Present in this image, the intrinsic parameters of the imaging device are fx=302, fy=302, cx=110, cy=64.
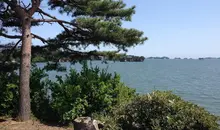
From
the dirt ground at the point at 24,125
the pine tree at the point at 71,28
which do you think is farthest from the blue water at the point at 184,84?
the dirt ground at the point at 24,125

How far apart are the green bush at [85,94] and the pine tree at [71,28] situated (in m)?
0.99

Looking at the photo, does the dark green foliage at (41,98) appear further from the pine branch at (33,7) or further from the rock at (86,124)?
the rock at (86,124)

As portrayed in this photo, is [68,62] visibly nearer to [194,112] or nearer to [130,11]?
[130,11]

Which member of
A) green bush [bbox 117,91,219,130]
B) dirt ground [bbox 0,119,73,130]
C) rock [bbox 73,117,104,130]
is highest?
green bush [bbox 117,91,219,130]

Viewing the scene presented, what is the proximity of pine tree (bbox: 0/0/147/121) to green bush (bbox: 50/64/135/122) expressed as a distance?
0.99 metres

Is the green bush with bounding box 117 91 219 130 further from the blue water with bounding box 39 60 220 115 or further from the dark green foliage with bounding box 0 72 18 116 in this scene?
the dark green foliage with bounding box 0 72 18 116

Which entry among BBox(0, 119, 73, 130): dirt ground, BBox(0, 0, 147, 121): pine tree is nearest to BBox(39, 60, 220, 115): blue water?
BBox(0, 0, 147, 121): pine tree

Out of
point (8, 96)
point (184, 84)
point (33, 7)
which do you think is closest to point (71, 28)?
point (33, 7)

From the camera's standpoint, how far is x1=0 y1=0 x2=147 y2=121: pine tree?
343 inches

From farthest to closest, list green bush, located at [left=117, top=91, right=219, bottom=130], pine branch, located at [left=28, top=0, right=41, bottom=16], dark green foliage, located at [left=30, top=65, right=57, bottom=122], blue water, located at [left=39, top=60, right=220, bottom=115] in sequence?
blue water, located at [left=39, top=60, right=220, bottom=115] < pine branch, located at [left=28, top=0, right=41, bottom=16] < dark green foliage, located at [left=30, top=65, right=57, bottom=122] < green bush, located at [left=117, top=91, right=219, bottom=130]

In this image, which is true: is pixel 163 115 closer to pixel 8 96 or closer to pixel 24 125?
pixel 24 125

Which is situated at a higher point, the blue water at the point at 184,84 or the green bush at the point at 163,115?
the green bush at the point at 163,115

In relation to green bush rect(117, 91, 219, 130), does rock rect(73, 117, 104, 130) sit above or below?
below

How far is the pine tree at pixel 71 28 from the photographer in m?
8.72
